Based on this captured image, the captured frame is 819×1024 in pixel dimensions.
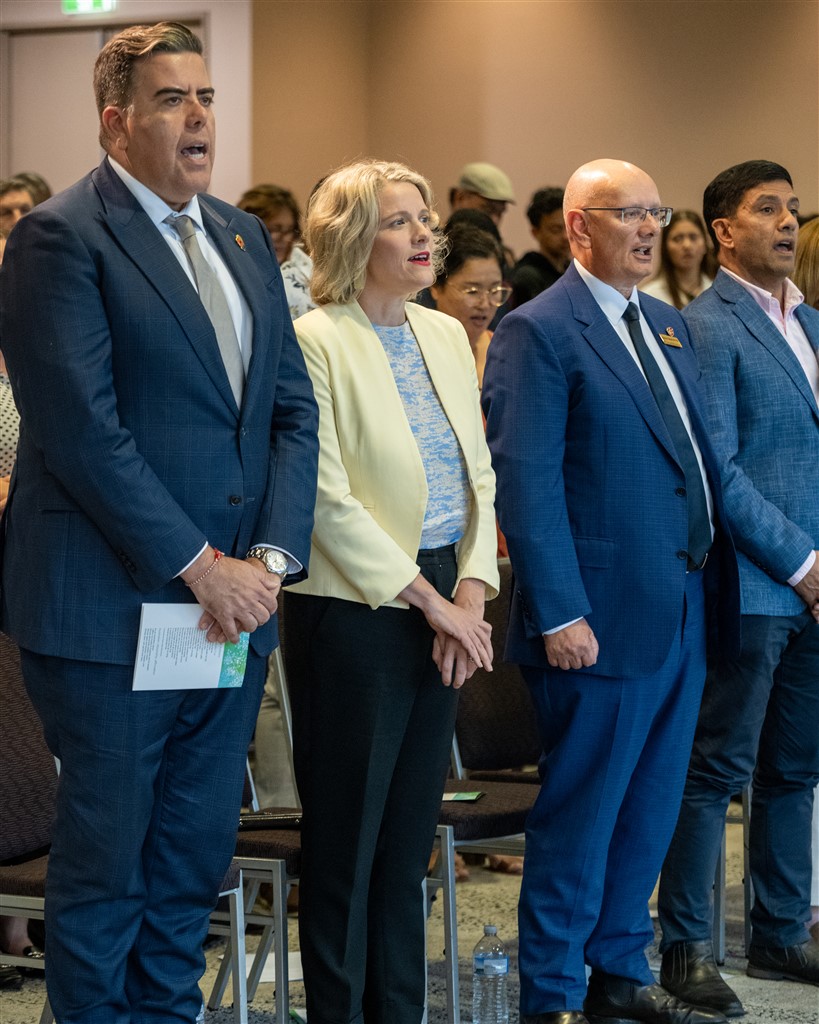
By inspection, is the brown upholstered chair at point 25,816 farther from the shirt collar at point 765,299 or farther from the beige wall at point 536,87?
the beige wall at point 536,87

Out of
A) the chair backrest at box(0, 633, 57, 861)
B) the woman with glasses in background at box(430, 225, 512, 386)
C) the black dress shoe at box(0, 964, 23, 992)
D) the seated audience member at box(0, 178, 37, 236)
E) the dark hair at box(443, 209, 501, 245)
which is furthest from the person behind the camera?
the seated audience member at box(0, 178, 37, 236)

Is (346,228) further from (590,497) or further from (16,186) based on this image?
(16,186)

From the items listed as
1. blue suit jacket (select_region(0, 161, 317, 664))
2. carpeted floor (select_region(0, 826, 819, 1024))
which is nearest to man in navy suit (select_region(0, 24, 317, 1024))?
blue suit jacket (select_region(0, 161, 317, 664))

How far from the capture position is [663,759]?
3.04 metres

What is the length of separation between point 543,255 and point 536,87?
9.37 feet

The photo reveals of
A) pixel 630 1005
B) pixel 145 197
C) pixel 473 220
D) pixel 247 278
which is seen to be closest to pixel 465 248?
pixel 473 220

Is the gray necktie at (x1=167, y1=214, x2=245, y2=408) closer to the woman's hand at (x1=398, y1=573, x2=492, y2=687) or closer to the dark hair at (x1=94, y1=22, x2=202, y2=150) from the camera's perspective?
the dark hair at (x1=94, y1=22, x2=202, y2=150)

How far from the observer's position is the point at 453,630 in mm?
2619

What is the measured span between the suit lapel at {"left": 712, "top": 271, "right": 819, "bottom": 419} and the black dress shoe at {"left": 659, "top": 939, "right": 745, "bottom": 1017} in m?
1.25

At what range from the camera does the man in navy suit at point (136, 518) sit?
2195 millimetres

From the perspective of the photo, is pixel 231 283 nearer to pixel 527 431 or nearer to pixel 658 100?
pixel 527 431

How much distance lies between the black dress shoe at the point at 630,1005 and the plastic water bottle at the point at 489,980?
0.23 meters

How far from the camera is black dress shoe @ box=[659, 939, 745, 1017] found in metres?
3.19

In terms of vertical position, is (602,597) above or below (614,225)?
below
